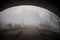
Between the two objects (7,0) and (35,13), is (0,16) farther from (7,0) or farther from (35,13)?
(7,0)

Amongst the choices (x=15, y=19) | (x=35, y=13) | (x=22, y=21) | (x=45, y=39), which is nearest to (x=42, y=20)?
(x=35, y=13)

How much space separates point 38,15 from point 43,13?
0.75 ft

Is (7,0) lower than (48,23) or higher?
higher

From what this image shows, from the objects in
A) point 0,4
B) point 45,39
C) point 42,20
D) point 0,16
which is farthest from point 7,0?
point 42,20

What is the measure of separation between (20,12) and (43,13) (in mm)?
993

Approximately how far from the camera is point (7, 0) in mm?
2984

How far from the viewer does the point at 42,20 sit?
15.5 feet

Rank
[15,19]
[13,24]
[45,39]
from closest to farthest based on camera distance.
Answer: [45,39] → [13,24] → [15,19]

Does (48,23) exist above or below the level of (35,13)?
below

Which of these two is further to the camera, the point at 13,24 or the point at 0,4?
the point at 13,24

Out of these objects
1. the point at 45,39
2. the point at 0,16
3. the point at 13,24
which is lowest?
the point at 45,39

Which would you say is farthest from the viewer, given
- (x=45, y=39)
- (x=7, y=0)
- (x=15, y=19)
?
(x=15, y=19)

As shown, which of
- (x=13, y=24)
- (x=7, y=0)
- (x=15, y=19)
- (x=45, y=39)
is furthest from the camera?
(x=15, y=19)

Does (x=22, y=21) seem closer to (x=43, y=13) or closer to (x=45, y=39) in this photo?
(x=43, y=13)
